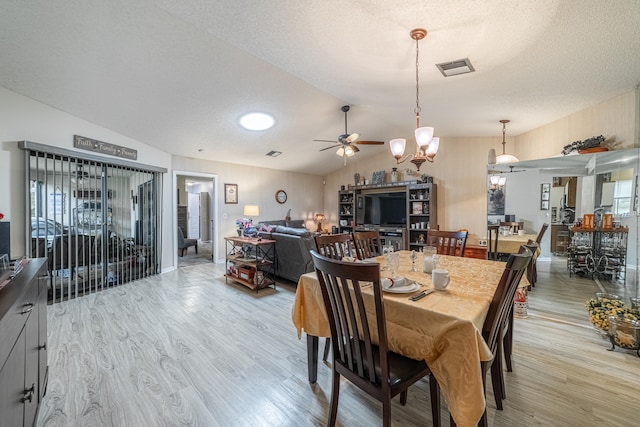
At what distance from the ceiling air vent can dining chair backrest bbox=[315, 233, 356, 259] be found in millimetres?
1984

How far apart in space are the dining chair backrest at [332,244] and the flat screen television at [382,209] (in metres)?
4.50

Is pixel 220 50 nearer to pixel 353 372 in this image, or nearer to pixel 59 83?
pixel 59 83

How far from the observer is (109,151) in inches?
172

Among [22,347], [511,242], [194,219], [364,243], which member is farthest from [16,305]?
[194,219]

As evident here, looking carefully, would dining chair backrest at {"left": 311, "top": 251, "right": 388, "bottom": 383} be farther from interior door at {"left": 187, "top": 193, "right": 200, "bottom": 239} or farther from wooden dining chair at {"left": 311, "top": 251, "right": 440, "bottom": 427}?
interior door at {"left": 187, "top": 193, "right": 200, "bottom": 239}

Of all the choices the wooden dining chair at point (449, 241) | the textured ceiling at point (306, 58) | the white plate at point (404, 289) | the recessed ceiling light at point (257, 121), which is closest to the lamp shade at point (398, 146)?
the textured ceiling at point (306, 58)

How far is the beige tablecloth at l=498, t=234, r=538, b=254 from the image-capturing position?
4.10 metres

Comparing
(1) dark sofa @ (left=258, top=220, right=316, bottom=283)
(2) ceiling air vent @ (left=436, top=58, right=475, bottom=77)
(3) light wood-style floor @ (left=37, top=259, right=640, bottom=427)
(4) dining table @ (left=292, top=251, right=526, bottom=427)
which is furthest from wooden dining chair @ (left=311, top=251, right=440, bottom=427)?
(1) dark sofa @ (left=258, top=220, right=316, bottom=283)

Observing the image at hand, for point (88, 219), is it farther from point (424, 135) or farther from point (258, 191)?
point (424, 135)

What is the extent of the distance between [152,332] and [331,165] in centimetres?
626

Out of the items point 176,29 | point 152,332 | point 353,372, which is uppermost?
point 176,29

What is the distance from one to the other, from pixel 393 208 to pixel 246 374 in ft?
18.1

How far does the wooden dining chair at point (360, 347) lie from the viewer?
1190 mm

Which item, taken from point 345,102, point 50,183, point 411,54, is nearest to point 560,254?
point 411,54
